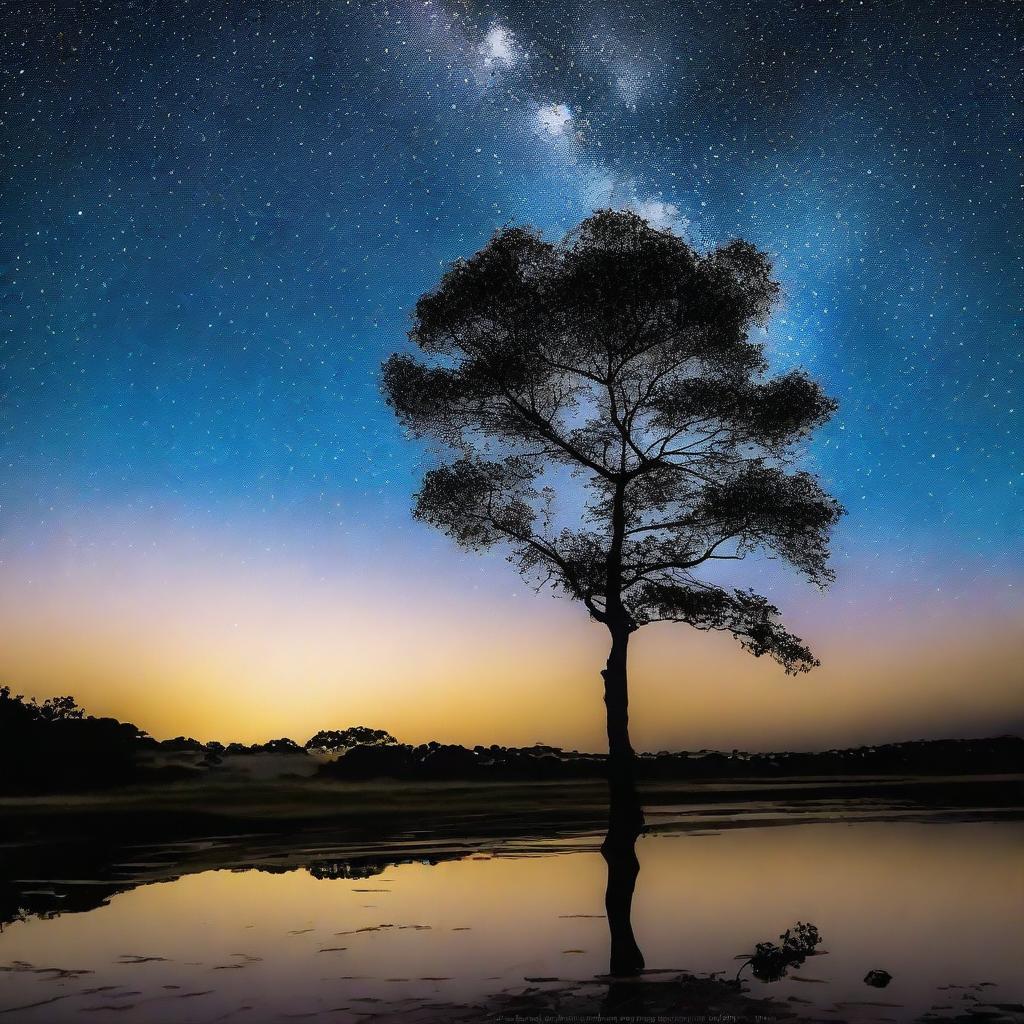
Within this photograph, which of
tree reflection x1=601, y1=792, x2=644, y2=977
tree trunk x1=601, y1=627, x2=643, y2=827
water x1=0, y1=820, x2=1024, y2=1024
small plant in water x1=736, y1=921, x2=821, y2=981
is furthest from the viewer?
tree trunk x1=601, y1=627, x2=643, y2=827

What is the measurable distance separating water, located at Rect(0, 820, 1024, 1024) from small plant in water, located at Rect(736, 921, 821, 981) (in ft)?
0.41

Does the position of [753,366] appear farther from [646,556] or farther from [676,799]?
[676,799]

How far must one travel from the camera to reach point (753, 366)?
23.2 meters

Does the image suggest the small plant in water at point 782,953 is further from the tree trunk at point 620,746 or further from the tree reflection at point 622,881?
the tree trunk at point 620,746

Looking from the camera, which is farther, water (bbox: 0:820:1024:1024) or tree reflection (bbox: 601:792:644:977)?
tree reflection (bbox: 601:792:644:977)

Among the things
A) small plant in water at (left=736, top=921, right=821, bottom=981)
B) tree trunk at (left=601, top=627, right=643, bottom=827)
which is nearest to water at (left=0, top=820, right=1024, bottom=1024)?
small plant in water at (left=736, top=921, right=821, bottom=981)

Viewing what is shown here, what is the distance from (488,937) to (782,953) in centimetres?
283

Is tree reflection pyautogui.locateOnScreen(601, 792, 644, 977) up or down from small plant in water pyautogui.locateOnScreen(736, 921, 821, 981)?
down

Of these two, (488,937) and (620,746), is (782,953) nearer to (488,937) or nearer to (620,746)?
(488,937)

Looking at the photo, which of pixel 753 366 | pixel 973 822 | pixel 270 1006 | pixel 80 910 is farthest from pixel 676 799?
pixel 270 1006

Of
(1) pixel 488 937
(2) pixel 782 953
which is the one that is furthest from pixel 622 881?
(2) pixel 782 953

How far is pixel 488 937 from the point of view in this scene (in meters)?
8.41

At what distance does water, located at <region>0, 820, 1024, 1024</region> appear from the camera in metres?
5.96

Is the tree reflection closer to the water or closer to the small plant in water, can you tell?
the water
